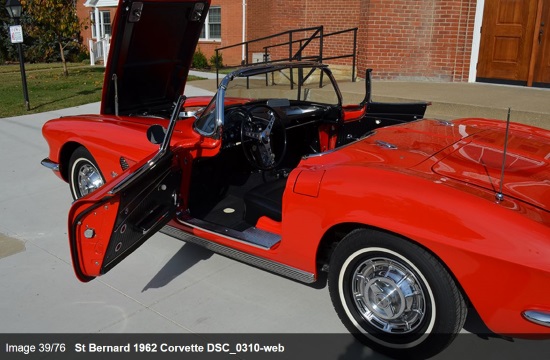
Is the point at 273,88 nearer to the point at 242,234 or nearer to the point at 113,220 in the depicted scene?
the point at 242,234

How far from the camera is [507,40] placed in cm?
1023

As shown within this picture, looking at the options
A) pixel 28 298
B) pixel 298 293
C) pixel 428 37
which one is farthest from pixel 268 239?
pixel 428 37

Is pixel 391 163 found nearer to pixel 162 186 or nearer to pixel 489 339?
pixel 489 339

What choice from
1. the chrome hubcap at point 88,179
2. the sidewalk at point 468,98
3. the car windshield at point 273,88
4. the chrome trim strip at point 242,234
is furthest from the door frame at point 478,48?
the chrome hubcap at point 88,179

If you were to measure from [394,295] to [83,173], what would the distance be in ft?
10.1

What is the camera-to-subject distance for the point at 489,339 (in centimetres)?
314

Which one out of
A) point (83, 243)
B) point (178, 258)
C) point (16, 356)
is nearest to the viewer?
point (16, 356)

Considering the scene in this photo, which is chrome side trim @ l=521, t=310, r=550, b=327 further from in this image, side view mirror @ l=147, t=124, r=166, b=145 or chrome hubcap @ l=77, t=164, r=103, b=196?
chrome hubcap @ l=77, t=164, r=103, b=196

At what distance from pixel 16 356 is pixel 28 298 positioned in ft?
2.19

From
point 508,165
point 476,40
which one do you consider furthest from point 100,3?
point 508,165

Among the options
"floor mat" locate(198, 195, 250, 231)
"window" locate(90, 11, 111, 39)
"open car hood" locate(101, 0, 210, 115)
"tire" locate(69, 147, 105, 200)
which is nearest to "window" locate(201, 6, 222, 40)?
"window" locate(90, 11, 111, 39)

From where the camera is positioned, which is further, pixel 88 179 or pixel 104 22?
pixel 104 22

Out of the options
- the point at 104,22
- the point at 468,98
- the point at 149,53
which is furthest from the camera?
the point at 104,22

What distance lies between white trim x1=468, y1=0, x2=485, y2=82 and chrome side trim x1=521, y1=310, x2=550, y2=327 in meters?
9.17
